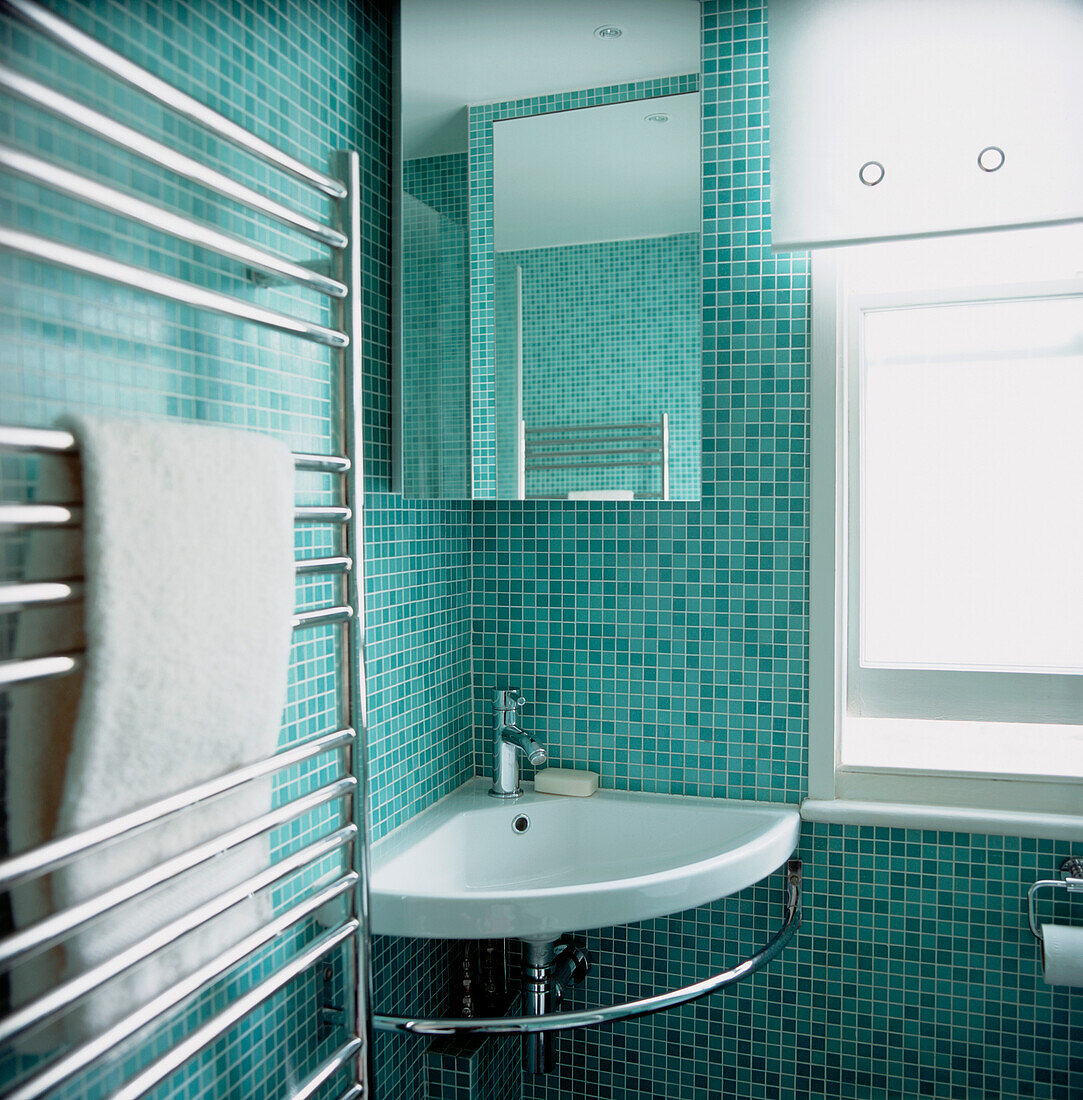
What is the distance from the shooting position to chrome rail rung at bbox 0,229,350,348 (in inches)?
25.4

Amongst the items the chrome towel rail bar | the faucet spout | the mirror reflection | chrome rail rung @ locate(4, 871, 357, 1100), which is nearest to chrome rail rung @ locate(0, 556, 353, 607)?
the chrome towel rail bar

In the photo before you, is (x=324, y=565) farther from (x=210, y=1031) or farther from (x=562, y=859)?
(x=562, y=859)

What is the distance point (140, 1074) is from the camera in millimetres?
728

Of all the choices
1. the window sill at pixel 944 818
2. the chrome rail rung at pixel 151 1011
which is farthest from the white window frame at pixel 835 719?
the chrome rail rung at pixel 151 1011

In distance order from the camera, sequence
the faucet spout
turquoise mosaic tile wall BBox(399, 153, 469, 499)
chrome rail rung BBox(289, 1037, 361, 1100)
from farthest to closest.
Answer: the faucet spout → turquoise mosaic tile wall BBox(399, 153, 469, 499) → chrome rail rung BBox(289, 1037, 361, 1100)

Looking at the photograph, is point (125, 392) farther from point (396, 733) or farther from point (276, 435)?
point (396, 733)

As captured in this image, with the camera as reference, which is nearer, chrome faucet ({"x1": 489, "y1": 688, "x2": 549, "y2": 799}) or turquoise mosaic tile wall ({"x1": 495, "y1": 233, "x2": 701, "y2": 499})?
turquoise mosaic tile wall ({"x1": 495, "y1": 233, "x2": 701, "y2": 499})

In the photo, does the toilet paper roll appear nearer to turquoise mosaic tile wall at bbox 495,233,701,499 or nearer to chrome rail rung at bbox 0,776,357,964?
turquoise mosaic tile wall at bbox 495,233,701,499

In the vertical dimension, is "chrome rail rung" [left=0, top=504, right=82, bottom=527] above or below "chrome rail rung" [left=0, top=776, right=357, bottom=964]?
above

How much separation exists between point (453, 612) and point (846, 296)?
926mm

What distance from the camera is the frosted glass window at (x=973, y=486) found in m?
1.52

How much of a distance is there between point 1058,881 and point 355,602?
3.86 ft

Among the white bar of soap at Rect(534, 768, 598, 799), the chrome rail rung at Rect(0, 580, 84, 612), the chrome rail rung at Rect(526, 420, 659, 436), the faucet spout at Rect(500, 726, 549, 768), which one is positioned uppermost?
the chrome rail rung at Rect(526, 420, 659, 436)

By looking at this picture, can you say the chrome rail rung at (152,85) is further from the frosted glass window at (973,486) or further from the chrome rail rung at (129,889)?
the frosted glass window at (973,486)
